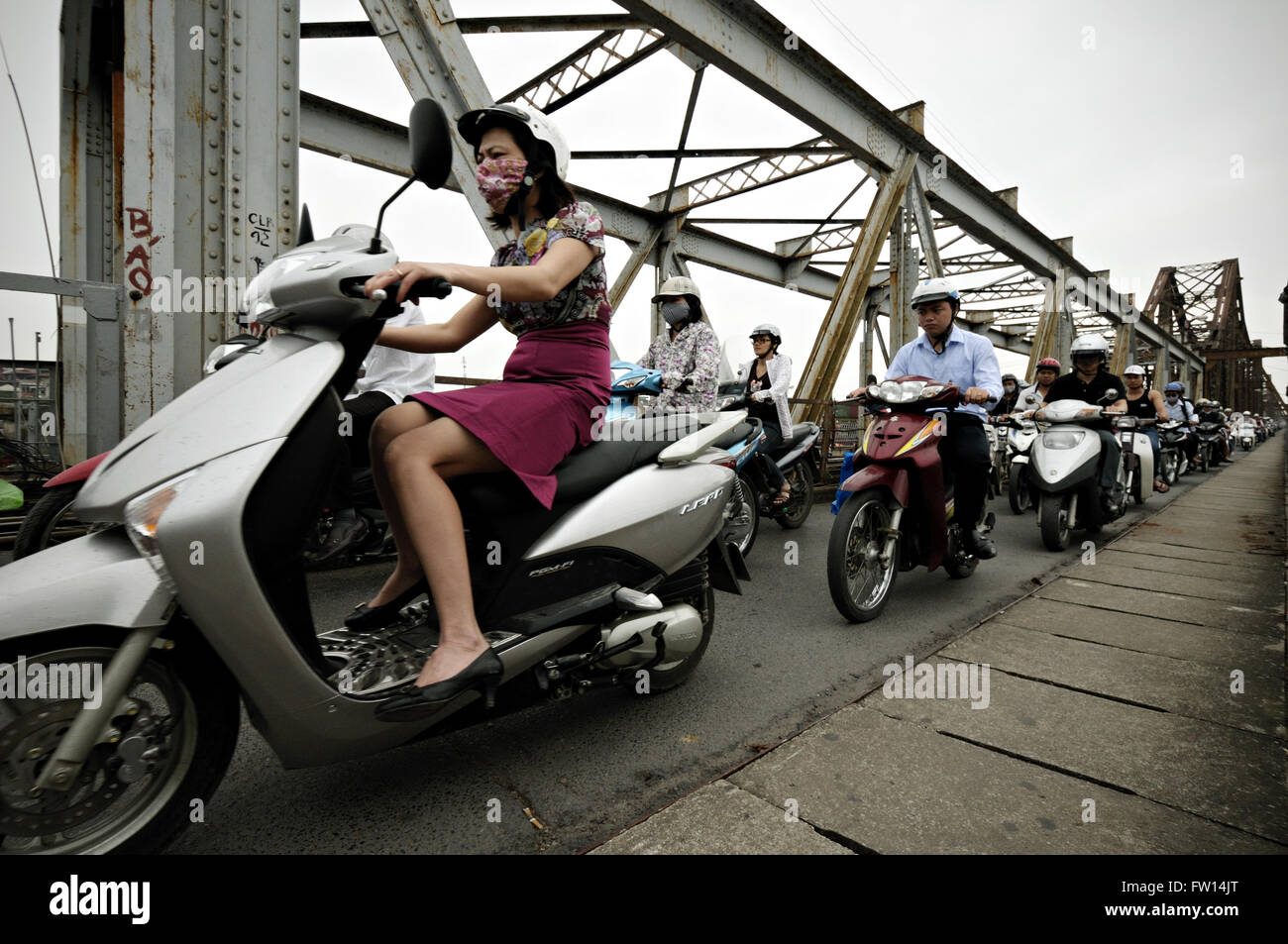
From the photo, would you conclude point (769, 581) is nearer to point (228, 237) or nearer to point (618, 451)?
point (618, 451)

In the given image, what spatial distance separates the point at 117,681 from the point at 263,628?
24 centimetres

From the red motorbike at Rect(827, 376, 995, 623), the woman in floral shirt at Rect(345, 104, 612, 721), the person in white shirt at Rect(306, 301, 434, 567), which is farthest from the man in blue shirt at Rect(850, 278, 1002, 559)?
the person in white shirt at Rect(306, 301, 434, 567)

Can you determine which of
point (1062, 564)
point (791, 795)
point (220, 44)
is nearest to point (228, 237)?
point (220, 44)

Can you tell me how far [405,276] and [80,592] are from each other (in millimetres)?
848

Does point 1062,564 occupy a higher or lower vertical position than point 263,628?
lower

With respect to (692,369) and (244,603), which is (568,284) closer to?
(244,603)

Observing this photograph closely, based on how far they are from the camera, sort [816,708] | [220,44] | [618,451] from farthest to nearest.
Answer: [220,44], [816,708], [618,451]

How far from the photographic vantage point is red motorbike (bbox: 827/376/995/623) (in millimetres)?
3309

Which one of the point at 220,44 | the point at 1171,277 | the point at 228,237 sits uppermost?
the point at 1171,277

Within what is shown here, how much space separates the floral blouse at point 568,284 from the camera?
5.92ft

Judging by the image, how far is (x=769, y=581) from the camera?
3963mm

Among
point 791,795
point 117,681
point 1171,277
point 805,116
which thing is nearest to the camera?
point 117,681

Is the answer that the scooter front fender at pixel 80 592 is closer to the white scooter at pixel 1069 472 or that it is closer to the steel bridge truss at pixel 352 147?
the steel bridge truss at pixel 352 147

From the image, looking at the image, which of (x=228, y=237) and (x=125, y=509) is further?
(x=228, y=237)
